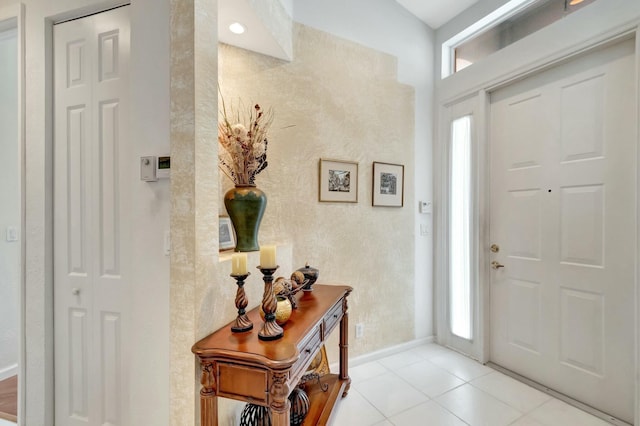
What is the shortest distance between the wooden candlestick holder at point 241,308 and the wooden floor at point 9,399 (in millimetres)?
1797

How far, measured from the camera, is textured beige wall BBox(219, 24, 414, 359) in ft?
7.12

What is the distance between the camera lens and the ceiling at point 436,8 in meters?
2.70

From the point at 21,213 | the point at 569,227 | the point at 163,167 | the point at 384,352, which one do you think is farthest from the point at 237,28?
the point at 384,352

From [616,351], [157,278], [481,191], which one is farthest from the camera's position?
[481,191]

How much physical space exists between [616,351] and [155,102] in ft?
9.80

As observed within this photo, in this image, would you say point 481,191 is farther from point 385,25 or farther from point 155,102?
point 155,102

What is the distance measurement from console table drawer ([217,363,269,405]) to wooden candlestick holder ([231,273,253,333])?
0.17 meters

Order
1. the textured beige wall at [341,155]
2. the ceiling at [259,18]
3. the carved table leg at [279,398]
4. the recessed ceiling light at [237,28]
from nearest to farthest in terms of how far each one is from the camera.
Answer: the carved table leg at [279,398] < the ceiling at [259,18] < the recessed ceiling light at [237,28] < the textured beige wall at [341,155]

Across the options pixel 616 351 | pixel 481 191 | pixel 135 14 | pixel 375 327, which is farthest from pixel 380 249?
pixel 135 14

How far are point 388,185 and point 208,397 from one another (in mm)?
2141

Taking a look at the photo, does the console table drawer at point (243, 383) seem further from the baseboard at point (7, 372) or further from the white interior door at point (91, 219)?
the baseboard at point (7, 372)

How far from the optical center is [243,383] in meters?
1.12

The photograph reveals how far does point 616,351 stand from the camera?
185 cm

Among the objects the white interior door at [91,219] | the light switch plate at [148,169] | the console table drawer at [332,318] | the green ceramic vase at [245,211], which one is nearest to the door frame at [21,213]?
the white interior door at [91,219]
